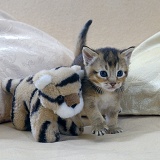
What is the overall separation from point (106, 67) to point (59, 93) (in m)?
0.15

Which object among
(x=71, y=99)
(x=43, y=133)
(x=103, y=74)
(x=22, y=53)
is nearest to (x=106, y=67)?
(x=103, y=74)

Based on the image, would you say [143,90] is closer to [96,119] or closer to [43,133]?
[96,119]

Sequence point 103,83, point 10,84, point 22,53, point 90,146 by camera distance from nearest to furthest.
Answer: point 90,146 → point 103,83 → point 10,84 → point 22,53

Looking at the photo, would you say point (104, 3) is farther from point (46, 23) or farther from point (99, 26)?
point (46, 23)

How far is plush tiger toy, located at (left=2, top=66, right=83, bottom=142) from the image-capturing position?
93 centimetres

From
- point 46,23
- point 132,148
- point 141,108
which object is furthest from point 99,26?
point 132,148

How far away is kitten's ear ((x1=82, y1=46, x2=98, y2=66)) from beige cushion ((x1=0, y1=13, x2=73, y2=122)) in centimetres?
26

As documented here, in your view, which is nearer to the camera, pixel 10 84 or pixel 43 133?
pixel 43 133

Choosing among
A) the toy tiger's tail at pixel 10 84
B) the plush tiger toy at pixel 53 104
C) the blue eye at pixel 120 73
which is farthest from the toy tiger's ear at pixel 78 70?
the toy tiger's tail at pixel 10 84

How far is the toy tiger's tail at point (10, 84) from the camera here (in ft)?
3.59

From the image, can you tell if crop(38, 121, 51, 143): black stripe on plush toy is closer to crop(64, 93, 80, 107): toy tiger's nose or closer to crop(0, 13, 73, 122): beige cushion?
crop(64, 93, 80, 107): toy tiger's nose

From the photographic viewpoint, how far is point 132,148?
32.8 inches

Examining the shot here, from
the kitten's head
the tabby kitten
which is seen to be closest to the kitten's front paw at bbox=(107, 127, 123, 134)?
the tabby kitten

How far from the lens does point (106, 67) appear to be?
0.99 metres
